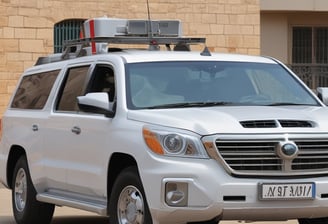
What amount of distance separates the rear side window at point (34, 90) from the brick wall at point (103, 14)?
12.6 metres

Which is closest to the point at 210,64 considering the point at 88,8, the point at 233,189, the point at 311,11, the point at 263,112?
the point at 263,112

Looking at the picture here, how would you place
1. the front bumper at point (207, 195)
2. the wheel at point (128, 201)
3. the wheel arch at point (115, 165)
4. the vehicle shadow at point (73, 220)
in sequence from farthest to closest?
1. the vehicle shadow at point (73, 220)
2. the wheel arch at point (115, 165)
3. the wheel at point (128, 201)
4. the front bumper at point (207, 195)

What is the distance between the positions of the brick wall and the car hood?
52.5ft

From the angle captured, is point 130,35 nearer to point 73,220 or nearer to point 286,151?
point 73,220

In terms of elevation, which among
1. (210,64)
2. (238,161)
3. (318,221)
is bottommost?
(318,221)

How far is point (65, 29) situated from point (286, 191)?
1756 cm

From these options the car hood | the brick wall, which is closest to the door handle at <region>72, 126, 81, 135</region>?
the car hood

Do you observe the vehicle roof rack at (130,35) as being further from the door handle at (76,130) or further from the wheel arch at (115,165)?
the wheel arch at (115,165)

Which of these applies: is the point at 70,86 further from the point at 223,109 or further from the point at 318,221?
the point at 318,221

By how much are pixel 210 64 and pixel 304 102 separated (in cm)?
95

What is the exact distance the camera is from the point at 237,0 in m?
26.5

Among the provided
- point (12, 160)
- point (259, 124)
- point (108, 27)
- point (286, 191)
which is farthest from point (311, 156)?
point (12, 160)

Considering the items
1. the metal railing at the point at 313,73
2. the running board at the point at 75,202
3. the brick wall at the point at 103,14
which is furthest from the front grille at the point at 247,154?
the metal railing at the point at 313,73

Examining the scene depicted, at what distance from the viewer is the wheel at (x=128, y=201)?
29.1 feet
